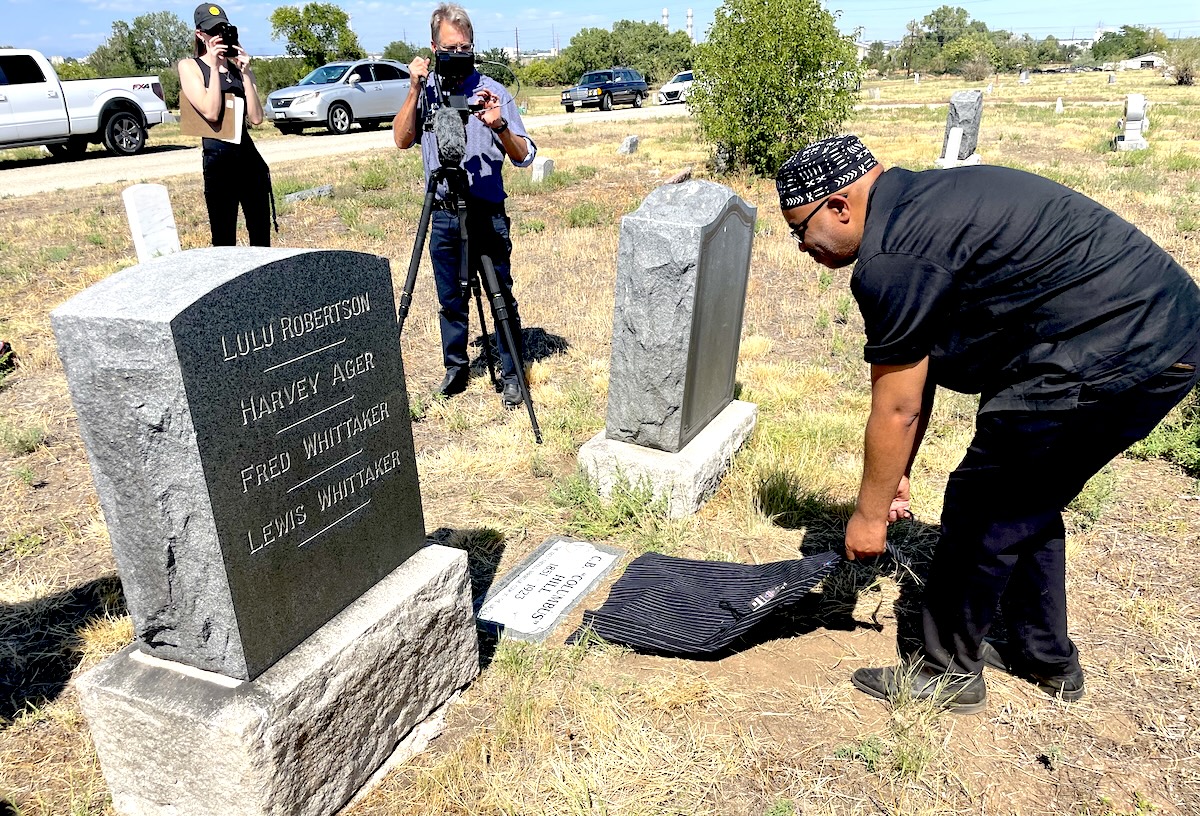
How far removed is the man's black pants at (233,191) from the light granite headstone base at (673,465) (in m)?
2.59

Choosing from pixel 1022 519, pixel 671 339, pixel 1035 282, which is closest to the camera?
pixel 1035 282

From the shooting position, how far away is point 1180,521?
11.6 feet

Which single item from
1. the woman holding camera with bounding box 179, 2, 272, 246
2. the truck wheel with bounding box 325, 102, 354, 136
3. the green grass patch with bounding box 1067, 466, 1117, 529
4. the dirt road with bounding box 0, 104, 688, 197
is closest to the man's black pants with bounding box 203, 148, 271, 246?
the woman holding camera with bounding box 179, 2, 272, 246

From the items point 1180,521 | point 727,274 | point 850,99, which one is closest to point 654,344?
point 727,274

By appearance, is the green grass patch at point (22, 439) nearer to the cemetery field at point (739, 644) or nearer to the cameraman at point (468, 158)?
the cemetery field at point (739, 644)

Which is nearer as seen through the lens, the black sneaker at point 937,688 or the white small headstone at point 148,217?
the black sneaker at point 937,688

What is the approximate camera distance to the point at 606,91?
1128 inches

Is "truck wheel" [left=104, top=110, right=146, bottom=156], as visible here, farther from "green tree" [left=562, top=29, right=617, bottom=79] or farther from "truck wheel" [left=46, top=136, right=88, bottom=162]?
"green tree" [left=562, top=29, right=617, bottom=79]

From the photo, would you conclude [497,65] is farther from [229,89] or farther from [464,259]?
[229,89]

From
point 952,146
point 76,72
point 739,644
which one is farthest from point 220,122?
point 76,72

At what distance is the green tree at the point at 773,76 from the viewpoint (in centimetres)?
1143

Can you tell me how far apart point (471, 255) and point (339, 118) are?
671 inches

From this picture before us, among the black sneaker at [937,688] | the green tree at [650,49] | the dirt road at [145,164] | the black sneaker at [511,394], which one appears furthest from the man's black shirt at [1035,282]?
the green tree at [650,49]

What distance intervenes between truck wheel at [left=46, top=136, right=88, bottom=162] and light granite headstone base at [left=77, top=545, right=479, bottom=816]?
16.4m
